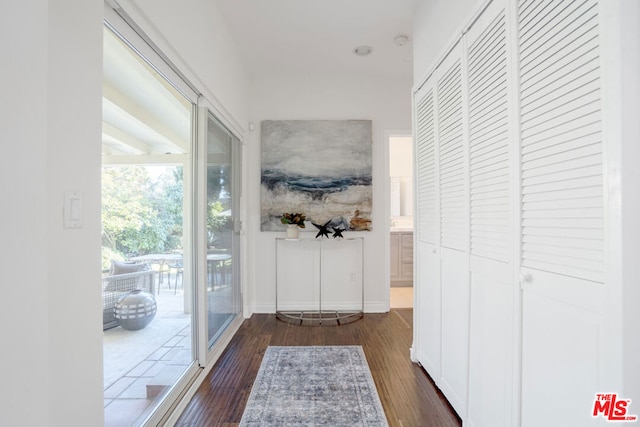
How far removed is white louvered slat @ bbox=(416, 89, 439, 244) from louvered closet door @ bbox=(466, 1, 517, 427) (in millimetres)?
537

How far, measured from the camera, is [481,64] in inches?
60.2

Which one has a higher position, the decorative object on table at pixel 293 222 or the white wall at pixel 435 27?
the white wall at pixel 435 27

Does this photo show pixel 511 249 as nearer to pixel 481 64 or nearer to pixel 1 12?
pixel 481 64

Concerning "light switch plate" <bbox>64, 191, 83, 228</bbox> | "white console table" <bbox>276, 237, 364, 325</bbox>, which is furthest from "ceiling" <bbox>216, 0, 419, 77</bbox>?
"light switch plate" <bbox>64, 191, 83, 228</bbox>

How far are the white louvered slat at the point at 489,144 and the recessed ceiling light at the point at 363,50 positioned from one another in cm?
177

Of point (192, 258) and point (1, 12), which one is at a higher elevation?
point (1, 12)

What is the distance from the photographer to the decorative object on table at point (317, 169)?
3.73 m

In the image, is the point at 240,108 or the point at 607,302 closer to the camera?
the point at 607,302

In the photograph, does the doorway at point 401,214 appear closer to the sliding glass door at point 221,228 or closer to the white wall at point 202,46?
the sliding glass door at point 221,228

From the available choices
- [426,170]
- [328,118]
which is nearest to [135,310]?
[426,170]

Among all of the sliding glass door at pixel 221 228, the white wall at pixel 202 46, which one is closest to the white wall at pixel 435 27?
the white wall at pixel 202 46

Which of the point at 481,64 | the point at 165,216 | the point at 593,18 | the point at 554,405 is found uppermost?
the point at 481,64

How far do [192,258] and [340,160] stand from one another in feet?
7.05

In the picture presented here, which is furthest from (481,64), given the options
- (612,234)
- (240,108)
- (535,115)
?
(240,108)
